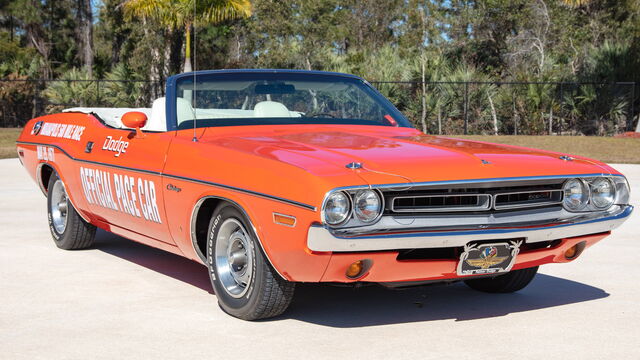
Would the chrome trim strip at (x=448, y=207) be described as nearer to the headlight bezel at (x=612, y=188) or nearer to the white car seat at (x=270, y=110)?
the headlight bezel at (x=612, y=188)

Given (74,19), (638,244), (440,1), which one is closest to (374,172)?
(638,244)

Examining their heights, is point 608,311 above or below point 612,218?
below

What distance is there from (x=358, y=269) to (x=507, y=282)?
5.54 feet

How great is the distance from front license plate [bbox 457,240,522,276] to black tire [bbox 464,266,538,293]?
0.97 meters

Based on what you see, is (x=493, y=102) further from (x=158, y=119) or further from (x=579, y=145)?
(x=158, y=119)

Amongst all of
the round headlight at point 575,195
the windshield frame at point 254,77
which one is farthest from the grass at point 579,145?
the round headlight at point 575,195

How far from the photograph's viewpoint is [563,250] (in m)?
5.14

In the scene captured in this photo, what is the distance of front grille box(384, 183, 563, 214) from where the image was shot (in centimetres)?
454

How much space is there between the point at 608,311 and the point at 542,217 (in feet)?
3.08

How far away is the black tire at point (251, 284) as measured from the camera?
15.7 feet

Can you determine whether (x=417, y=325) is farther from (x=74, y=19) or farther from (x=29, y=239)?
(x=74, y=19)

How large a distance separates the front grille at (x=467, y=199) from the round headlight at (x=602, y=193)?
0.32 metres

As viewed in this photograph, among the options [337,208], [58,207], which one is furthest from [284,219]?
[58,207]

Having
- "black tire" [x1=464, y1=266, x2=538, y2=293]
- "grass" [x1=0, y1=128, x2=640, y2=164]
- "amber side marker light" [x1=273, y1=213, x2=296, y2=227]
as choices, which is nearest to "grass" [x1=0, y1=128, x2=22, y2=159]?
"grass" [x1=0, y1=128, x2=640, y2=164]
